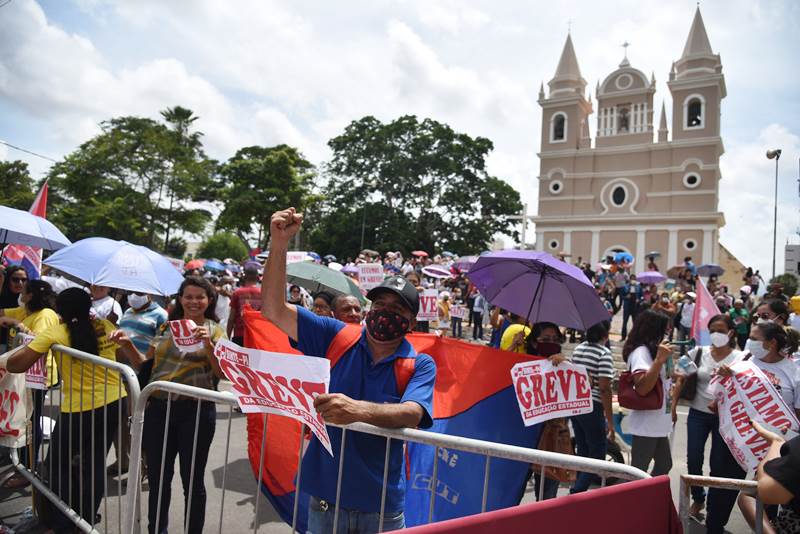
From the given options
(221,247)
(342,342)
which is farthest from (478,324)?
(221,247)

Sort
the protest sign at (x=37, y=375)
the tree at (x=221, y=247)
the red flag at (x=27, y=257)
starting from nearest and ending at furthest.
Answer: the protest sign at (x=37, y=375), the red flag at (x=27, y=257), the tree at (x=221, y=247)

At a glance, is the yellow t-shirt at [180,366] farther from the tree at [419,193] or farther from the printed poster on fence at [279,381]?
the tree at [419,193]

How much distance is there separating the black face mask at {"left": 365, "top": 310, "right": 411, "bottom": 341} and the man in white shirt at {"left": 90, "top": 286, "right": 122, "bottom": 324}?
396 centimetres

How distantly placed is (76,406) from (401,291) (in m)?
2.67

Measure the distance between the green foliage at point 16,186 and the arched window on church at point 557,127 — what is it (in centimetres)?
4069

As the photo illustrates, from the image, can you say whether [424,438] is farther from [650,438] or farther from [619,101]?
[619,101]

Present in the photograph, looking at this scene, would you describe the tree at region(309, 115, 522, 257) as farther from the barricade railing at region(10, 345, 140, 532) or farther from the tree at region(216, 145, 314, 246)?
the barricade railing at region(10, 345, 140, 532)

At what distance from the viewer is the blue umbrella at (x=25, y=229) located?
523 cm

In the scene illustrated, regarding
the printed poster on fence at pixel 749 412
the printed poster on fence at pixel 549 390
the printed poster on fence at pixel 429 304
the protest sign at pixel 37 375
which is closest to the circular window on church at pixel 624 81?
the printed poster on fence at pixel 429 304

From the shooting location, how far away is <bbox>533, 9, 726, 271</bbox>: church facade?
34.9 meters

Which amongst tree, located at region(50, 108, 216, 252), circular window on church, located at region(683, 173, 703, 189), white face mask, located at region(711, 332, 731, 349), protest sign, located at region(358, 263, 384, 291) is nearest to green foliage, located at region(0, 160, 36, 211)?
tree, located at region(50, 108, 216, 252)

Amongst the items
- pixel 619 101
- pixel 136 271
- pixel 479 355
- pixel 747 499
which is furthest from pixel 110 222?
pixel 619 101

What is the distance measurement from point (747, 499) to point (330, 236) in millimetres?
42126

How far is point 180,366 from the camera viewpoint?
3539 mm
